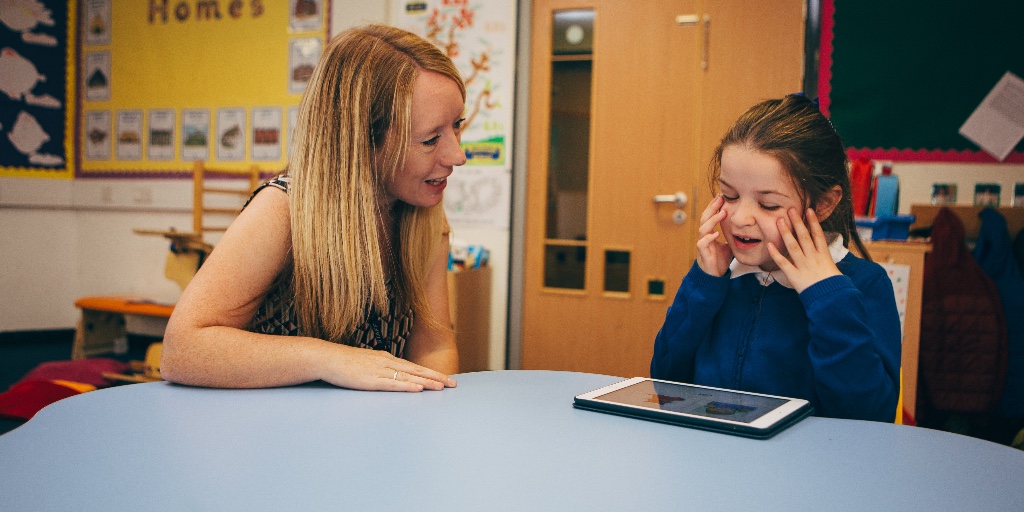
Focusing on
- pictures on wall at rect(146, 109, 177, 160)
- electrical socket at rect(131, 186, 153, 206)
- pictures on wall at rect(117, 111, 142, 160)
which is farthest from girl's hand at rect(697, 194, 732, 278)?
pictures on wall at rect(117, 111, 142, 160)

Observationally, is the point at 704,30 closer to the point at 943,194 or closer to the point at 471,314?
the point at 943,194

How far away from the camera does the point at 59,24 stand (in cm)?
455

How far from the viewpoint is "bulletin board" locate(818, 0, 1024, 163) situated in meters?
2.92

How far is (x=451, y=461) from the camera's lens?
654 mm

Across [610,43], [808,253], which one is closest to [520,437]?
[808,253]

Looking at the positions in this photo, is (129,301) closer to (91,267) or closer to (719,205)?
(91,267)

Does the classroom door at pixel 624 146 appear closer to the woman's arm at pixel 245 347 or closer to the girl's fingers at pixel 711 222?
the girl's fingers at pixel 711 222

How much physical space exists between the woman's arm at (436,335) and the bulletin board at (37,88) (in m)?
4.26

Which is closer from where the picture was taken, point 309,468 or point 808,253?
point 309,468

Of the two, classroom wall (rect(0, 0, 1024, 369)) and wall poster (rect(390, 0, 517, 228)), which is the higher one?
wall poster (rect(390, 0, 517, 228))

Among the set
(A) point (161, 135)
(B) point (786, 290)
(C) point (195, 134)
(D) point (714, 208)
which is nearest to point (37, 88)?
(A) point (161, 135)

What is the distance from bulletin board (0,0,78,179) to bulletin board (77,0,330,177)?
0.30ft

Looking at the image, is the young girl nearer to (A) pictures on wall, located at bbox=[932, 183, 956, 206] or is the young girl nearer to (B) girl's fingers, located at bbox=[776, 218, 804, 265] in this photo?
(B) girl's fingers, located at bbox=[776, 218, 804, 265]

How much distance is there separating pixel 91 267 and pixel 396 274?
13.8 feet
